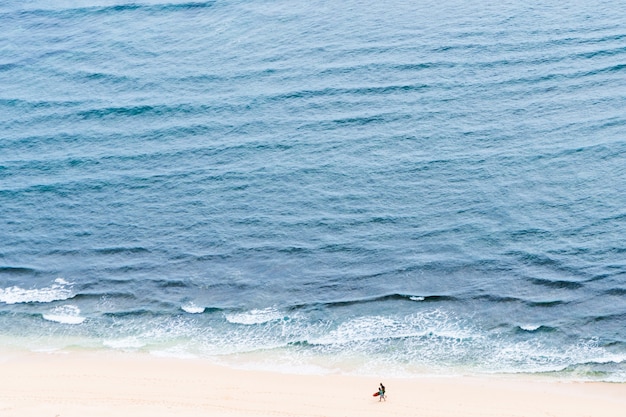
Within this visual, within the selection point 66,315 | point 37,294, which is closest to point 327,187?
point 66,315

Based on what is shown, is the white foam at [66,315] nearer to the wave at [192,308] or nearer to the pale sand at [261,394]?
the pale sand at [261,394]

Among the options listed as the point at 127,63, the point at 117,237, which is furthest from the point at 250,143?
the point at 127,63

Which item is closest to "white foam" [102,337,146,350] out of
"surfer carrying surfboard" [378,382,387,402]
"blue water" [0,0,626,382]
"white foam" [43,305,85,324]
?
"blue water" [0,0,626,382]

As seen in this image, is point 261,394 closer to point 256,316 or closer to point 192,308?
point 256,316

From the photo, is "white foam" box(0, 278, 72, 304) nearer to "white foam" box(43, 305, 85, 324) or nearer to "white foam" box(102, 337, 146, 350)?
"white foam" box(43, 305, 85, 324)

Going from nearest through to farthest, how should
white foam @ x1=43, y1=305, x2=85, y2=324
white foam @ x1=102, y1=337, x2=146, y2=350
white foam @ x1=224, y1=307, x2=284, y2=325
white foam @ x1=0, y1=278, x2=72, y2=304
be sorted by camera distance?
1. white foam @ x1=102, y1=337, x2=146, y2=350
2. white foam @ x1=224, y1=307, x2=284, y2=325
3. white foam @ x1=43, y1=305, x2=85, y2=324
4. white foam @ x1=0, y1=278, x2=72, y2=304
